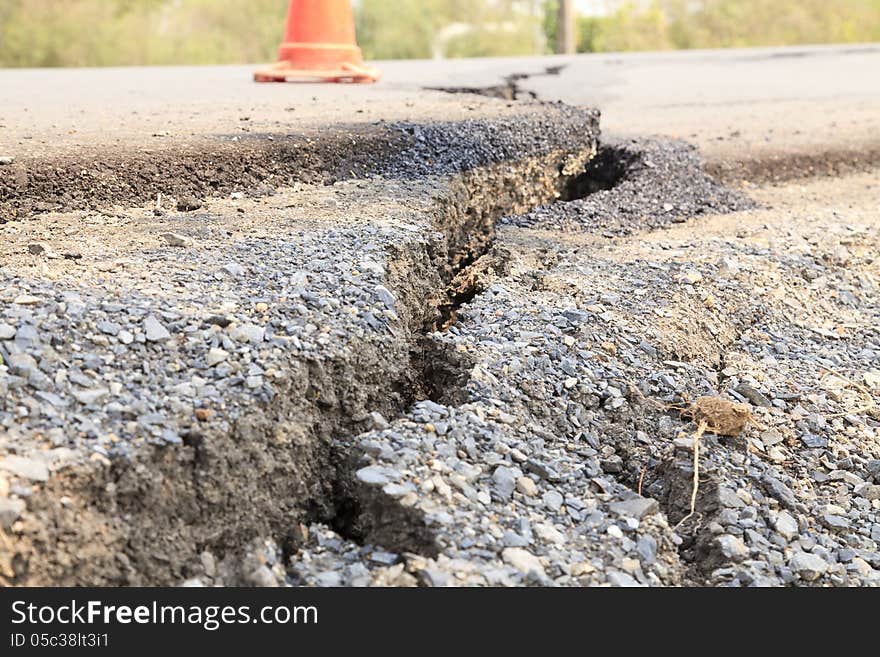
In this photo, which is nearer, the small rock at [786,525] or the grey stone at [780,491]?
the small rock at [786,525]

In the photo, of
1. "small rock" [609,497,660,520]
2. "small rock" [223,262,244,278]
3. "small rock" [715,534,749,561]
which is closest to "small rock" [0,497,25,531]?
"small rock" [223,262,244,278]

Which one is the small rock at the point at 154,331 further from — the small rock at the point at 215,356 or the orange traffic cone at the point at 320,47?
the orange traffic cone at the point at 320,47

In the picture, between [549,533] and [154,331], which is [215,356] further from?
[549,533]

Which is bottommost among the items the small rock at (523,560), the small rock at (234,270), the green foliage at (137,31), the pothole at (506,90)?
the small rock at (523,560)

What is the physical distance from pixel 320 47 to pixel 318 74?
0.20 m

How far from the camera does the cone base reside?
270 inches

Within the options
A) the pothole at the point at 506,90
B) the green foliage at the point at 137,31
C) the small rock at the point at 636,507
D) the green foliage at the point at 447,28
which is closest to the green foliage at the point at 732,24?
the green foliage at the point at 447,28

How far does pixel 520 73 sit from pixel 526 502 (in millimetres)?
6688

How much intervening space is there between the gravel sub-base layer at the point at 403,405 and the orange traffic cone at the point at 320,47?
2.97 meters

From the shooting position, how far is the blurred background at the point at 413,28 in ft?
48.7

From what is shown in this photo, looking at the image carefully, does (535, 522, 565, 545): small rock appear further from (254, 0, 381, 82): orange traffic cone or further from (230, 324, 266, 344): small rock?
(254, 0, 381, 82): orange traffic cone

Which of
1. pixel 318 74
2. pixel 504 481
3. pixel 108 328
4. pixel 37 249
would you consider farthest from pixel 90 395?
pixel 318 74
